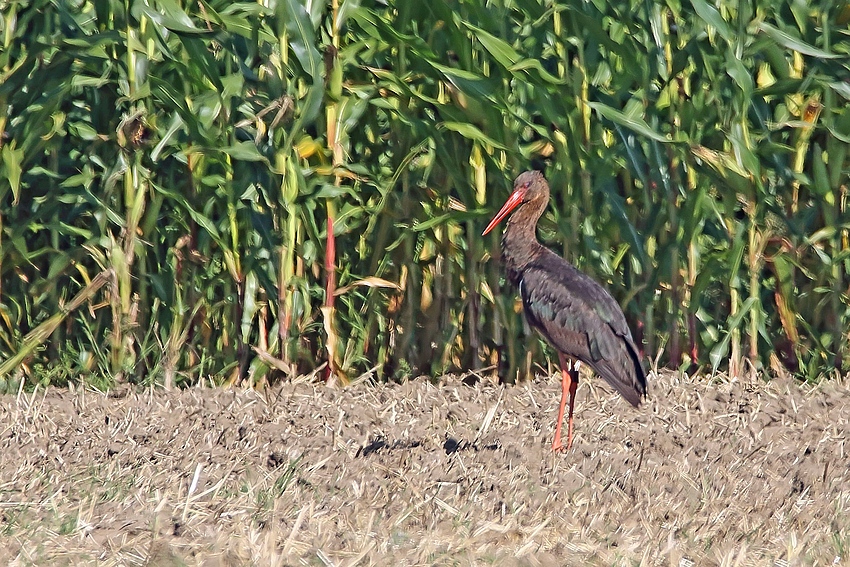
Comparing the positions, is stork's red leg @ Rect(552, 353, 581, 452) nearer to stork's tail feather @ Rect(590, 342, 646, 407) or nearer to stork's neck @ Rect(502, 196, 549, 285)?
stork's tail feather @ Rect(590, 342, 646, 407)

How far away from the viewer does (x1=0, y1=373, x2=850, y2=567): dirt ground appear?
13.3 ft

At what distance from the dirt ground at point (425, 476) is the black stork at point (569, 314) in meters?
0.25

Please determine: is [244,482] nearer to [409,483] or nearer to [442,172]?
[409,483]

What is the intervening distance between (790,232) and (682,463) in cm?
241

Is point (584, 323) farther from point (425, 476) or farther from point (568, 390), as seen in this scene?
point (425, 476)

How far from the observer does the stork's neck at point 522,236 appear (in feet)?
21.7

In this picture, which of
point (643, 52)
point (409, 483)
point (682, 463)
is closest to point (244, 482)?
point (409, 483)

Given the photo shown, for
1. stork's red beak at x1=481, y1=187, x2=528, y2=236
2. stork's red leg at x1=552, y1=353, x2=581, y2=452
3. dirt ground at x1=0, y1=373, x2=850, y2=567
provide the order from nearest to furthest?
dirt ground at x1=0, y1=373, x2=850, y2=567 < stork's red leg at x1=552, y1=353, x2=581, y2=452 < stork's red beak at x1=481, y1=187, x2=528, y2=236

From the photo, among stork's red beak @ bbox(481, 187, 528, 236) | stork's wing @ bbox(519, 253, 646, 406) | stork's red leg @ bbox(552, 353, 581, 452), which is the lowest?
stork's red leg @ bbox(552, 353, 581, 452)

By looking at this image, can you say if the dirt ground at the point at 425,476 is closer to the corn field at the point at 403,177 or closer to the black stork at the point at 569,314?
the black stork at the point at 569,314

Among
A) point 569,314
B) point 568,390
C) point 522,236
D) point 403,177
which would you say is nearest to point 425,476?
point 568,390

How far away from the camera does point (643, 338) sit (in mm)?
7168

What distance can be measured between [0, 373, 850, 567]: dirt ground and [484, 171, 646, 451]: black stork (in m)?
0.25

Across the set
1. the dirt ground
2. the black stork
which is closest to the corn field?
the black stork
